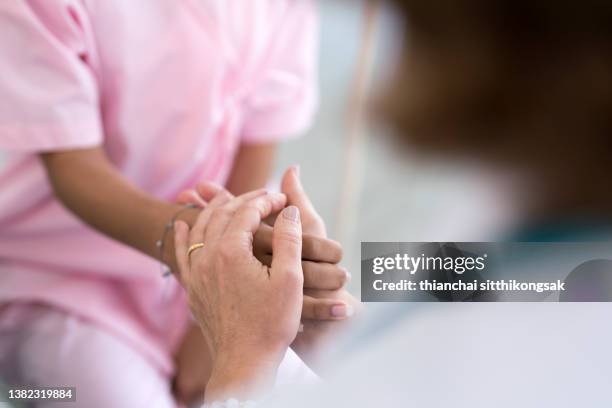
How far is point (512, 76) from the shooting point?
0.47m

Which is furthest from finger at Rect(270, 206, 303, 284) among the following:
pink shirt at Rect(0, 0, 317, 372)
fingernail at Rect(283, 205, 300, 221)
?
pink shirt at Rect(0, 0, 317, 372)

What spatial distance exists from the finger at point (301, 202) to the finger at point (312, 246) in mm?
18

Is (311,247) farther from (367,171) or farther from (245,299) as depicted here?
(367,171)

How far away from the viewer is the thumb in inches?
20.0

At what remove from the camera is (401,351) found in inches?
18.0

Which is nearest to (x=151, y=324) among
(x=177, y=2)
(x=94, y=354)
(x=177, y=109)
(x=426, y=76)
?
(x=94, y=354)

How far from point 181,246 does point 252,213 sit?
0.22ft

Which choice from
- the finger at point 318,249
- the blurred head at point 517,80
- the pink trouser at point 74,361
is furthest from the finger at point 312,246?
the pink trouser at point 74,361

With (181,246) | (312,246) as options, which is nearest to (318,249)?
(312,246)

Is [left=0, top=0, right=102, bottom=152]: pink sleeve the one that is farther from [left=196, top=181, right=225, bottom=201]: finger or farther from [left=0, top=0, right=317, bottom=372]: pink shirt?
[left=196, top=181, right=225, bottom=201]: finger

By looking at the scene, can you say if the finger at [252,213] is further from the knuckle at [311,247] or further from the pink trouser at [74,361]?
the pink trouser at [74,361]

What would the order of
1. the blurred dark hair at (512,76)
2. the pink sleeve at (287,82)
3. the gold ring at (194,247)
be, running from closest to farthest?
the blurred dark hair at (512,76)
the gold ring at (194,247)
the pink sleeve at (287,82)

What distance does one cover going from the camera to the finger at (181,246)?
22.0 inches

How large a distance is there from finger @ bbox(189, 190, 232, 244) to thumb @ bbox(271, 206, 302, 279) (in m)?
0.05
